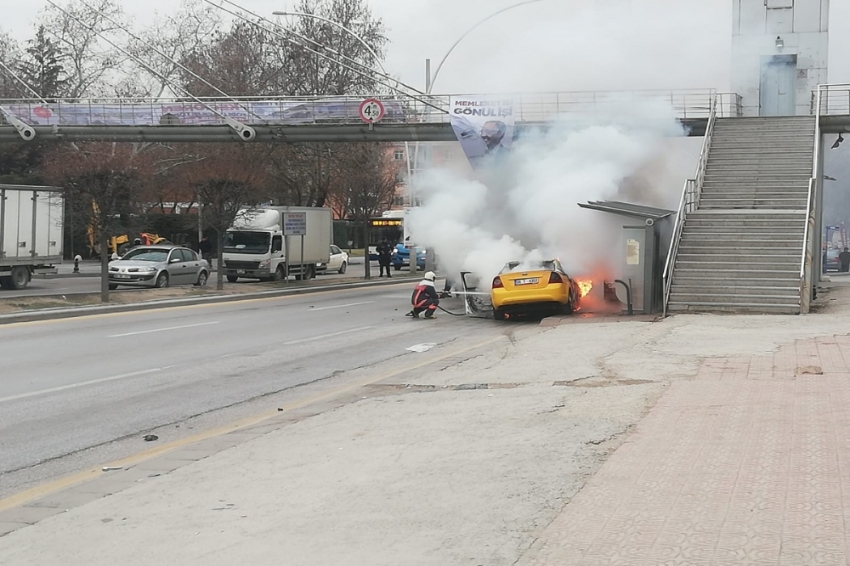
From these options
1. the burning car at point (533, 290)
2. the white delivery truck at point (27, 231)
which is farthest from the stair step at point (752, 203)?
the white delivery truck at point (27, 231)

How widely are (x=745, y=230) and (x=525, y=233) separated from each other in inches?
196

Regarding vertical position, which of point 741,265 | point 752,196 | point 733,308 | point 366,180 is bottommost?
point 733,308

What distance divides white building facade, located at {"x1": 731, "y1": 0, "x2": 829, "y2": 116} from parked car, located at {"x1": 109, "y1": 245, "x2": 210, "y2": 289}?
65.9 ft

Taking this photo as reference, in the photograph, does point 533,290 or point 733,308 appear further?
point 533,290

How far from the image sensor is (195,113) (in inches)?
1328

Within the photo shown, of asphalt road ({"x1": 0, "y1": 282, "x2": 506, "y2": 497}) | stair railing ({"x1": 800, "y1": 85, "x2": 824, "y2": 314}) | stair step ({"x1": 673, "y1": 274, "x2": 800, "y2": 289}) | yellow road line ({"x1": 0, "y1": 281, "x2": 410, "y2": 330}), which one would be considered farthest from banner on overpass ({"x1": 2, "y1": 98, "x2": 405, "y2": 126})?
stair step ({"x1": 673, "y1": 274, "x2": 800, "y2": 289})

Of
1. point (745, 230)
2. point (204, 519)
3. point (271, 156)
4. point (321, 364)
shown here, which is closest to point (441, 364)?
point (321, 364)

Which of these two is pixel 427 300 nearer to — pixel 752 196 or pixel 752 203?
pixel 752 203

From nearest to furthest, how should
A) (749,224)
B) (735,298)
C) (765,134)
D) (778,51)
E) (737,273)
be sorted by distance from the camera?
(735,298), (737,273), (749,224), (765,134), (778,51)

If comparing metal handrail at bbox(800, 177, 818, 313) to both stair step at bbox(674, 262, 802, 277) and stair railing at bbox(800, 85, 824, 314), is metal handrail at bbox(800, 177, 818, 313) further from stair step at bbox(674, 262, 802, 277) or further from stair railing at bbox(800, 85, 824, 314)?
stair step at bbox(674, 262, 802, 277)

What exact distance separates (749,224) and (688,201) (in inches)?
78.8

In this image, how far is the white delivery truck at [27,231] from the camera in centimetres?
2856

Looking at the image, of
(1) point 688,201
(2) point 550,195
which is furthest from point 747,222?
(2) point 550,195

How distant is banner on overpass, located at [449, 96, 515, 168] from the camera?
28.0 metres
